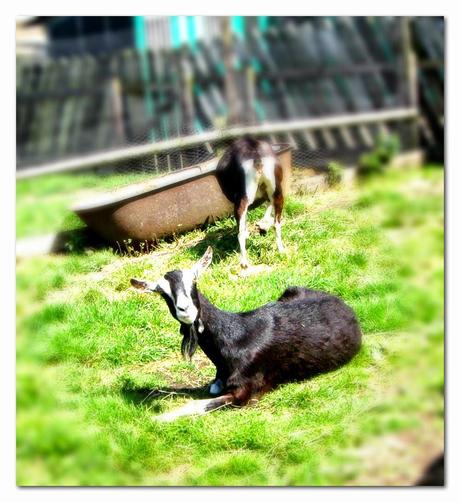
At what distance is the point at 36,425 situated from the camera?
3850 mm

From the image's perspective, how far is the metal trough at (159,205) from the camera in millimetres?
3879

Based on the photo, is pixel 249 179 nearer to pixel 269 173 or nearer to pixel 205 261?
pixel 269 173

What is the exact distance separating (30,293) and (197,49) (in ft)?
3.61

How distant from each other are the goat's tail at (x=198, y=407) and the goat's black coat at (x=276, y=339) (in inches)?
1.5

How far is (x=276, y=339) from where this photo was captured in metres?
3.92

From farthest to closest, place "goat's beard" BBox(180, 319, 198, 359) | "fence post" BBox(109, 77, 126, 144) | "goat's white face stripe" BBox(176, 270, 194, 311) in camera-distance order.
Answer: "fence post" BBox(109, 77, 126, 144)
"goat's beard" BBox(180, 319, 198, 359)
"goat's white face stripe" BBox(176, 270, 194, 311)

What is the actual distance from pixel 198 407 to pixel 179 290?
0.47 metres

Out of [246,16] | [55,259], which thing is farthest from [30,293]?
[246,16]

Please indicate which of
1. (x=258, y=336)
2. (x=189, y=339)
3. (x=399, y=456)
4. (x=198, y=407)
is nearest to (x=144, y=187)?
(x=189, y=339)

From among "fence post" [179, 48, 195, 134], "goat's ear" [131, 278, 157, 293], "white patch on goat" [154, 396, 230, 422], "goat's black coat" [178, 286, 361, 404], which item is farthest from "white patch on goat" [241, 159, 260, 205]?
"white patch on goat" [154, 396, 230, 422]

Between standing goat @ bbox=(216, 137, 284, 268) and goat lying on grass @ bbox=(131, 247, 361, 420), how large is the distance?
24cm

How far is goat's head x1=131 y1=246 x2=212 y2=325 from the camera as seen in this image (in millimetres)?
3633

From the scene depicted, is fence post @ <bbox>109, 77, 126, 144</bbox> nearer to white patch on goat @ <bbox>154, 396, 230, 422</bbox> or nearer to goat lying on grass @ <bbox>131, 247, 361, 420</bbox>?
goat lying on grass @ <bbox>131, 247, 361, 420</bbox>

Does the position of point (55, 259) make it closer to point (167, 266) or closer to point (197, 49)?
point (167, 266)
